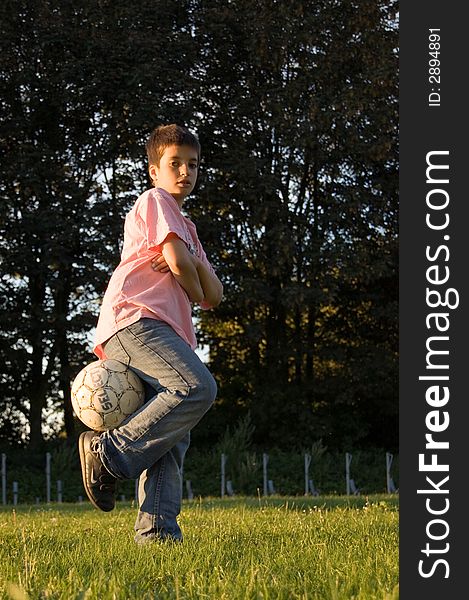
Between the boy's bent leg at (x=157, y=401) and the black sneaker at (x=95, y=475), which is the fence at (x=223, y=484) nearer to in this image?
the black sneaker at (x=95, y=475)

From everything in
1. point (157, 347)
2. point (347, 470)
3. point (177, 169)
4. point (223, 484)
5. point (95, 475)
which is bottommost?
point (223, 484)

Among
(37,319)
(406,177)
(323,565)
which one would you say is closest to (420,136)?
(406,177)

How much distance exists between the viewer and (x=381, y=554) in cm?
389

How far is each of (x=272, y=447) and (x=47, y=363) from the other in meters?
5.06

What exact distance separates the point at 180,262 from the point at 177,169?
0.54 meters

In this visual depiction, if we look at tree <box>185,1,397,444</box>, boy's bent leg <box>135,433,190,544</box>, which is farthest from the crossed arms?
tree <box>185,1,397,444</box>

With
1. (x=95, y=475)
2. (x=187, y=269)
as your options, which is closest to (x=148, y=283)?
(x=187, y=269)

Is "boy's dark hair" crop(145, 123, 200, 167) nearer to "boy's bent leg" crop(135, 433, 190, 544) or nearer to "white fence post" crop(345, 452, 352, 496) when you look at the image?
"boy's bent leg" crop(135, 433, 190, 544)

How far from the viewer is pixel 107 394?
4.47 meters

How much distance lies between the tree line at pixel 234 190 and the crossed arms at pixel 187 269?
1513 cm

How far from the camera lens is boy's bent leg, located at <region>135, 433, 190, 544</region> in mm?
4598

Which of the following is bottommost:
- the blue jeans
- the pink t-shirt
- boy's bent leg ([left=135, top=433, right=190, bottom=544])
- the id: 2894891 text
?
boy's bent leg ([left=135, top=433, right=190, bottom=544])

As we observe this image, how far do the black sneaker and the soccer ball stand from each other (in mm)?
87

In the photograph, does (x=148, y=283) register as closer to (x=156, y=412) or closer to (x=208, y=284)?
(x=208, y=284)
